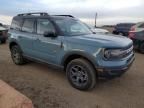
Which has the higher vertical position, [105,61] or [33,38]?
[33,38]

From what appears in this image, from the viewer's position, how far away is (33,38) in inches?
251

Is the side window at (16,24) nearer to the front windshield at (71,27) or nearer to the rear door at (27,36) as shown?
the rear door at (27,36)

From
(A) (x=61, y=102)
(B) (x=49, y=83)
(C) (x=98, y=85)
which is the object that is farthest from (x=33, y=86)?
(C) (x=98, y=85)

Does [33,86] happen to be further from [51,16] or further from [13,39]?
[13,39]

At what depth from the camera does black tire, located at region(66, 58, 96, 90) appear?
16.1 feet

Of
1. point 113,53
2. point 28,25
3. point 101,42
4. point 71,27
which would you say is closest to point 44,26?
point 71,27

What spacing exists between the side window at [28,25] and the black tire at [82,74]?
203cm

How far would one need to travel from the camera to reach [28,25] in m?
6.77

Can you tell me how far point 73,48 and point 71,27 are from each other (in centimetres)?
106

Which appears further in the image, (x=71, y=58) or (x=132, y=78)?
(x=132, y=78)

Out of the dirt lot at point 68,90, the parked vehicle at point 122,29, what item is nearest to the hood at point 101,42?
the dirt lot at point 68,90

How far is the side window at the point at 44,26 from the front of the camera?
5.85 m

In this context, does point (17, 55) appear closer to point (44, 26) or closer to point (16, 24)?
point (16, 24)

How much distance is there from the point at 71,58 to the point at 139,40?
5800 millimetres
